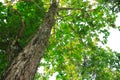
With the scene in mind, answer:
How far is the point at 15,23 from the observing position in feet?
36.0

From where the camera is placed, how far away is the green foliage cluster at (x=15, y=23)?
10705mm

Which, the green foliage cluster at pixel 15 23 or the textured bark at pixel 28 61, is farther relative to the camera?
the green foliage cluster at pixel 15 23

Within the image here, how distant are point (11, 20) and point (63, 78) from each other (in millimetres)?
5156

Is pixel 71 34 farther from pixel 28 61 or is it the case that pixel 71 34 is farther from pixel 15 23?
pixel 28 61

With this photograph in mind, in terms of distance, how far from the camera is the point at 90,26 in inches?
510

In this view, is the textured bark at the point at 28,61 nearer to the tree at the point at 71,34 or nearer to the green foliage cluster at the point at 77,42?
the tree at the point at 71,34

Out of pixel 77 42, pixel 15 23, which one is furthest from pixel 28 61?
pixel 77 42

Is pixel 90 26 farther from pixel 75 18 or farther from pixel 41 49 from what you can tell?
pixel 41 49

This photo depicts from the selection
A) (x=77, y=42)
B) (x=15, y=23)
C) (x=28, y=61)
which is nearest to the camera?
(x=28, y=61)

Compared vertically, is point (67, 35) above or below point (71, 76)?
above

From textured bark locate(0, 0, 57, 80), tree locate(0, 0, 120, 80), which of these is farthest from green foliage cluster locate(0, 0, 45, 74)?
textured bark locate(0, 0, 57, 80)

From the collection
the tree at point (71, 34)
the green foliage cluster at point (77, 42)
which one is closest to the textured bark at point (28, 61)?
the tree at point (71, 34)

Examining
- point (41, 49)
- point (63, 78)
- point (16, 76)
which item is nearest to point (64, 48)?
point (63, 78)

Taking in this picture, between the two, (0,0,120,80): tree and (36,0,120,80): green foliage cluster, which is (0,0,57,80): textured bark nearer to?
(0,0,120,80): tree
